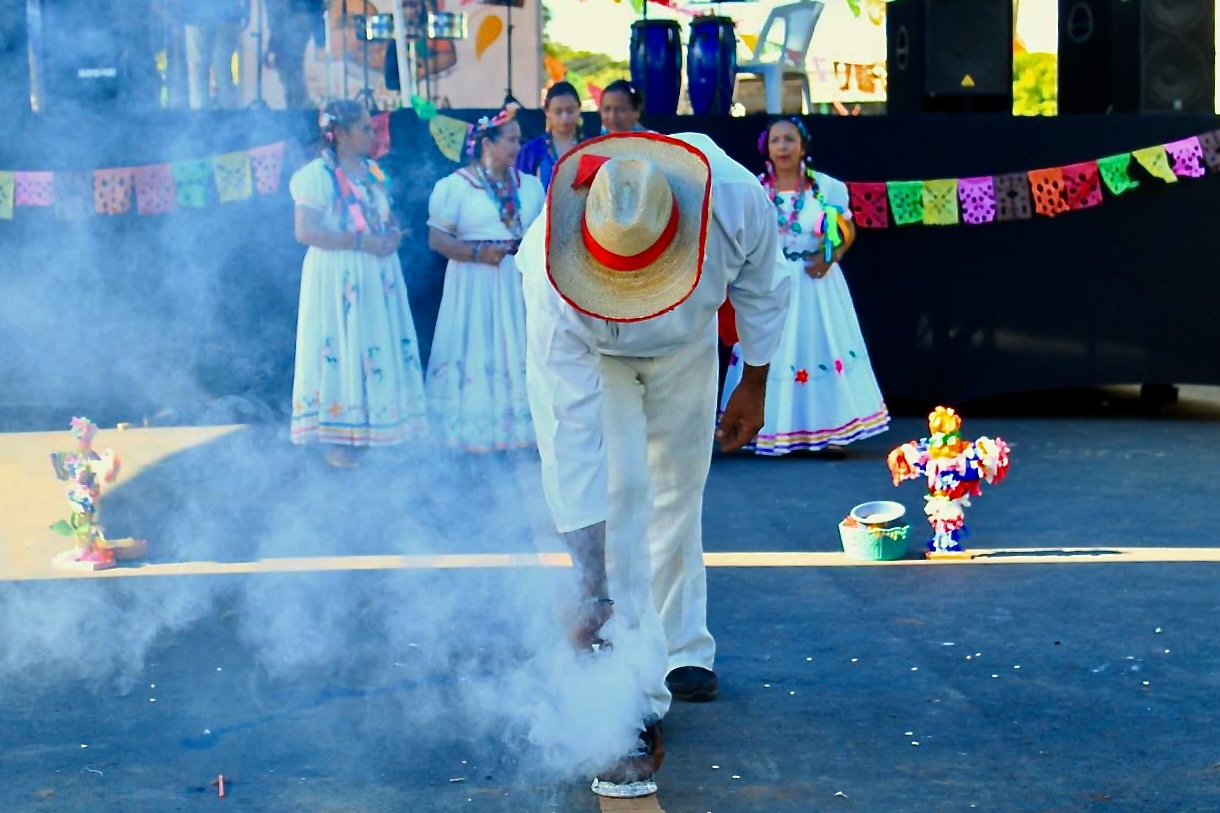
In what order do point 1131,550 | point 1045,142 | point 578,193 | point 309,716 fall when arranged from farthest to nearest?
point 1045,142, point 1131,550, point 309,716, point 578,193

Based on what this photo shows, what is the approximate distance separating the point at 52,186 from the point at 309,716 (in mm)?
5321

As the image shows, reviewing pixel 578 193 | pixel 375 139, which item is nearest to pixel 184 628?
pixel 578 193

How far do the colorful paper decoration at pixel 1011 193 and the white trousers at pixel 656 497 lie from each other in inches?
227

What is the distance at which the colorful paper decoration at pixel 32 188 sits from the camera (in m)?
8.49

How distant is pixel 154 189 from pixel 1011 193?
4503mm

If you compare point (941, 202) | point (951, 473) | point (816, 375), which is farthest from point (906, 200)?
point (951, 473)

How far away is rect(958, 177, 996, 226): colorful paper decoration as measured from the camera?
942 centimetres

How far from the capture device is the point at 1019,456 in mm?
8352

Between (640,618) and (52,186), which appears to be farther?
(52,186)

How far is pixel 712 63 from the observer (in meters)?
9.37

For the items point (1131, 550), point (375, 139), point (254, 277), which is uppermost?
point (375, 139)

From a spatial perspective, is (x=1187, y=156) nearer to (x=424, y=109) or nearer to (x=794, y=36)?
(x=424, y=109)

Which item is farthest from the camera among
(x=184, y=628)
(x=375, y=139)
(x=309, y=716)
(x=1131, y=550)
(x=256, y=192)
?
(x=256, y=192)

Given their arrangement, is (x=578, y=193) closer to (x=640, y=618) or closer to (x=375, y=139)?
(x=640, y=618)
